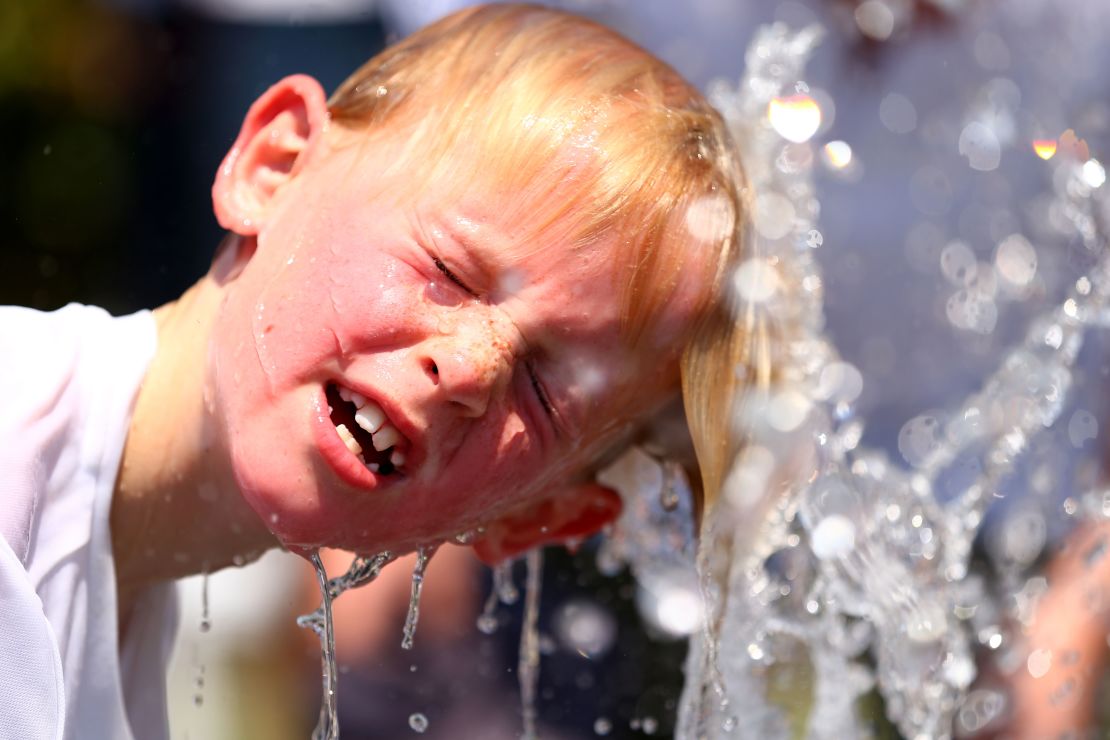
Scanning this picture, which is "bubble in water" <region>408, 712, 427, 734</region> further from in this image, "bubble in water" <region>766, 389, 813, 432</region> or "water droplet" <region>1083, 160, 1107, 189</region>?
"water droplet" <region>1083, 160, 1107, 189</region>

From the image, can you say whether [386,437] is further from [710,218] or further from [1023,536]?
[1023,536]

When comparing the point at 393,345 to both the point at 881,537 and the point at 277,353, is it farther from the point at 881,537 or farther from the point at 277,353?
the point at 881,537

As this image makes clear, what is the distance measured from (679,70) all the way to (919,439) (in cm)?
52

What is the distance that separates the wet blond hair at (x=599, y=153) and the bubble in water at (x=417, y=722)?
0.52 meters

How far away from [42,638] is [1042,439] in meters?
1.04

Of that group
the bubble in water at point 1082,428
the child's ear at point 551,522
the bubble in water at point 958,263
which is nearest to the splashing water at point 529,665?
the child's ear at point 551,522

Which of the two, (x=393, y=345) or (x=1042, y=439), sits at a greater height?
(x=393, y=345)

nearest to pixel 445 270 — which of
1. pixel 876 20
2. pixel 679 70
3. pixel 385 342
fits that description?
pixel 385 342

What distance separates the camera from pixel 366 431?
83 centimetres

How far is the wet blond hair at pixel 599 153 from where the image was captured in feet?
2.73

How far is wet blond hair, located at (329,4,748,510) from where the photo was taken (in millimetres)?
833

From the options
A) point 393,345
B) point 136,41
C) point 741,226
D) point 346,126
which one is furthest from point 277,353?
point 136,41

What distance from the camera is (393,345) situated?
0.80 meters

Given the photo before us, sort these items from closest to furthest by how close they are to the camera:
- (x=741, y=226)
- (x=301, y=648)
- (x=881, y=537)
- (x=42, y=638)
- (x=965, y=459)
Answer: (x=42, y=638)
(x=741, y=226)
(x=881, y=537)
(x=965, y=459)
(x=301, y=648)
